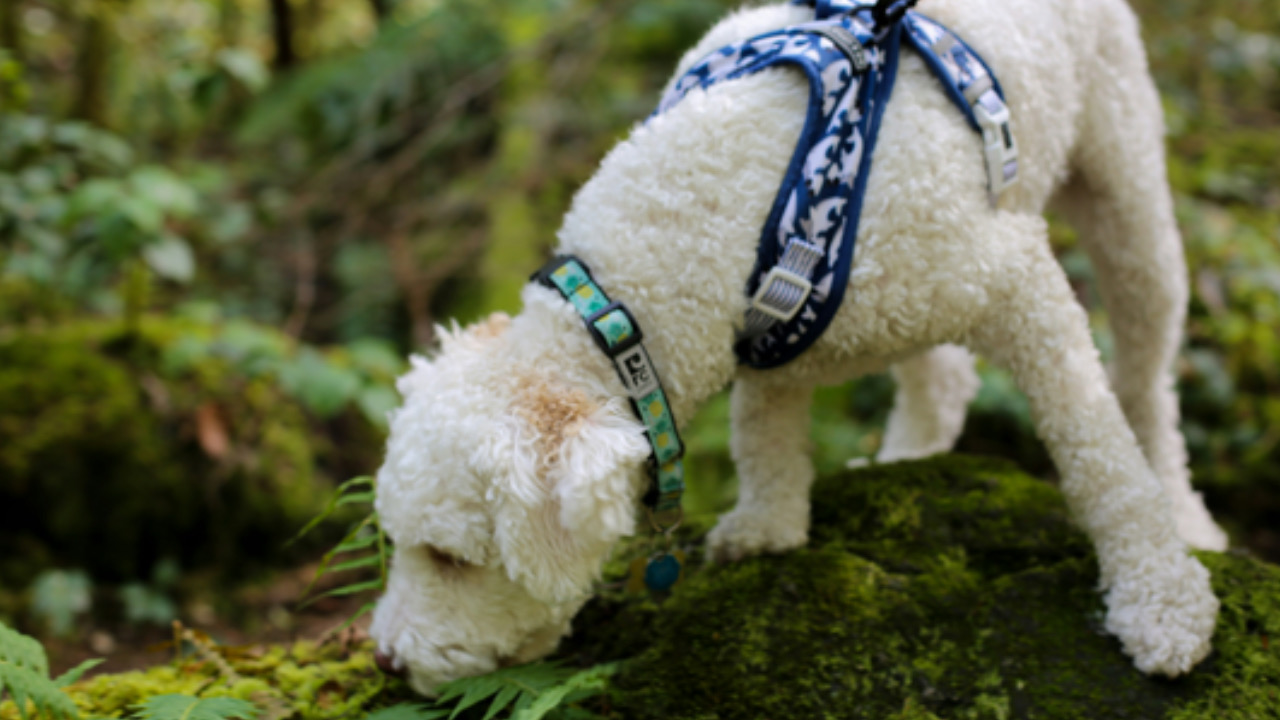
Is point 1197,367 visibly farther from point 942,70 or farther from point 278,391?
point 278,391

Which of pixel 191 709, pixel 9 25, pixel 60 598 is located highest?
pixel 9 25

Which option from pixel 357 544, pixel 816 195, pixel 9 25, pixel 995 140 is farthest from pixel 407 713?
pixel 9 25

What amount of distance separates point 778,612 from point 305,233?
5840mm

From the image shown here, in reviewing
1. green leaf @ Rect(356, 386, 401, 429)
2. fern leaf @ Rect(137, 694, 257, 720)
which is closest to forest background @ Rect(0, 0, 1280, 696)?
green leaf @ Rect(356, 386, 401, 429)

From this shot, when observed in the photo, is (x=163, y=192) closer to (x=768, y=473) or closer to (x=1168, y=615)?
(x=768, y=473)

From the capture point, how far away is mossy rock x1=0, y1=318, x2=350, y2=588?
12.9ft

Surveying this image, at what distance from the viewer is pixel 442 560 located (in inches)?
76.6

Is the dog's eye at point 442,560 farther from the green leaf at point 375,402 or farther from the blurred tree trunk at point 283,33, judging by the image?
the blurred tree trunk at point 283,33

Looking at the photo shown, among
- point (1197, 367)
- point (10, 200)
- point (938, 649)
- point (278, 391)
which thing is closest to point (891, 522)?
point (938, 649)

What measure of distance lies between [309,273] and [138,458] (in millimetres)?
2549

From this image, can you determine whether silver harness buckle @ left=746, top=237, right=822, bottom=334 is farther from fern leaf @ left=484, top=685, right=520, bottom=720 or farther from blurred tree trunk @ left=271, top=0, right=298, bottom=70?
blurred tree trunk @ left=271, top=0, right=298, bottom=70

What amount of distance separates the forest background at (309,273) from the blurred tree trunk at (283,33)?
129cm

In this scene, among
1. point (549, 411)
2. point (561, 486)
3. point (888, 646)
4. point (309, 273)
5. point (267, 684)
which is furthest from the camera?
point (309, 273)

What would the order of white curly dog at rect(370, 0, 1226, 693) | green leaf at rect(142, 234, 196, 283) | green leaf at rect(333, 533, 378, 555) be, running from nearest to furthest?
white curly dog at rect(370, 0, 1226, 693) → green leaf at rect(333, 533, 378, 555) → green leaf at rect(142, 234, 196, 283)
